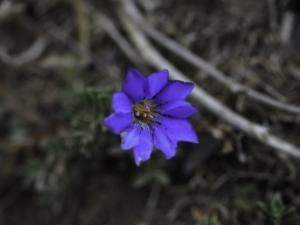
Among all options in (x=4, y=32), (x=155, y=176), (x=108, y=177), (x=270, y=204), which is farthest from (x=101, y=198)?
(x=4, y=32)

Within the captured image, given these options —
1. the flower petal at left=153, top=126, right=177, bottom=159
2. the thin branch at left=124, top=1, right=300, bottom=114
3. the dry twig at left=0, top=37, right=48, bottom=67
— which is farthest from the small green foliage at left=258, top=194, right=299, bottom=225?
the dry twig at left=0, top=37, right=48, bottom=67

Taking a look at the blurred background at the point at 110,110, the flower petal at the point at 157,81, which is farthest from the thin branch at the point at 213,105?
the flower petal at the point at 157,81

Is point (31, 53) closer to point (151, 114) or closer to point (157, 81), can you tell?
point (151, 114)

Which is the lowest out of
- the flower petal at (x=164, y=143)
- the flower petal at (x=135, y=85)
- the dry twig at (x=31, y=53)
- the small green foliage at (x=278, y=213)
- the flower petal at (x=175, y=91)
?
the small green foliage at (x=278, y=213)

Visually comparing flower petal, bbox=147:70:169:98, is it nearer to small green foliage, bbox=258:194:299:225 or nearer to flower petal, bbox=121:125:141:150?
flower petal, bbox=121:125:141:150

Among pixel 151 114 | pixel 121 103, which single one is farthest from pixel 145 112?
pixel 121 103

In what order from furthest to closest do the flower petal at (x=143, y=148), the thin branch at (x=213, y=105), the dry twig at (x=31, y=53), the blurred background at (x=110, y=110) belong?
the dry twig at (x=31, y=53), the blurred background at (x=110, y=110), the thin branch at (x=213, y=105), the flower petal at (x=143, y=148)

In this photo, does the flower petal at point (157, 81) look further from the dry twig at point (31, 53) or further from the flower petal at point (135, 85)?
the dry twig at point (31, 53)
